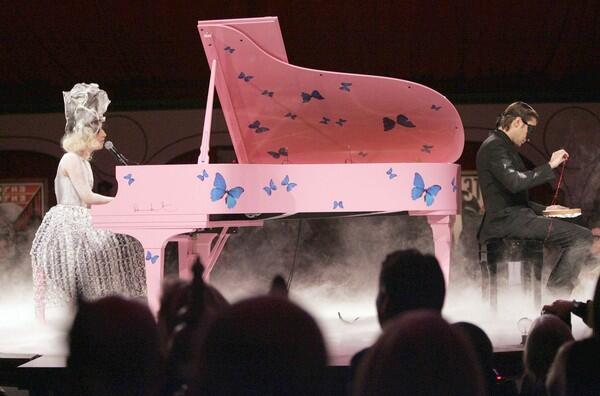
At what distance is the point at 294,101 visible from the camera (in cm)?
371

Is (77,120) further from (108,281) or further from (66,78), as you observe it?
(66,78)

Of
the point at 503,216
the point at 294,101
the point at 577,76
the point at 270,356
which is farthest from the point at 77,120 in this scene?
the point at 577,76

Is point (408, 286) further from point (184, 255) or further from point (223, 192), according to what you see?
point (184, 255)

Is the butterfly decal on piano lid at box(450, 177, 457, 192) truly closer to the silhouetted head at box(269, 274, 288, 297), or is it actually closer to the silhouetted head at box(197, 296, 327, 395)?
the silhouetted head at box(269, 274, 288, 297)

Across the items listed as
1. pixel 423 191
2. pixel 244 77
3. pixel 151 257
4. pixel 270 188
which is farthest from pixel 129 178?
pixel 423 191

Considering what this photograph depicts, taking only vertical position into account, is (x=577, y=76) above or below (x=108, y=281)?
above

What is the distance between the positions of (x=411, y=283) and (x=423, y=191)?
1848 millimetres

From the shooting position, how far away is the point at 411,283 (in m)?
1.64

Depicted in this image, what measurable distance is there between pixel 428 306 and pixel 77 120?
8.58 ft

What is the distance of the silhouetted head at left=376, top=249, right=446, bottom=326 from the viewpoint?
1606mm

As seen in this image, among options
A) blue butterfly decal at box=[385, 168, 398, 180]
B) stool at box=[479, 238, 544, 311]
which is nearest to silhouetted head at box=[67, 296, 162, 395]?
blue butterfly decal at box=[385, 168, 398, 180]

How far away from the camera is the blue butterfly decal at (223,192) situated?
10.5 ft

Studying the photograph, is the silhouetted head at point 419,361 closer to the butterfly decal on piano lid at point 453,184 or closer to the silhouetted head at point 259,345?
the silhouetted head at point 259,345

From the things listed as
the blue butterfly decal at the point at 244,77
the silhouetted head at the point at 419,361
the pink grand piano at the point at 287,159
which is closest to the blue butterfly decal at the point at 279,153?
the pink grand piano at the point at 287,159
